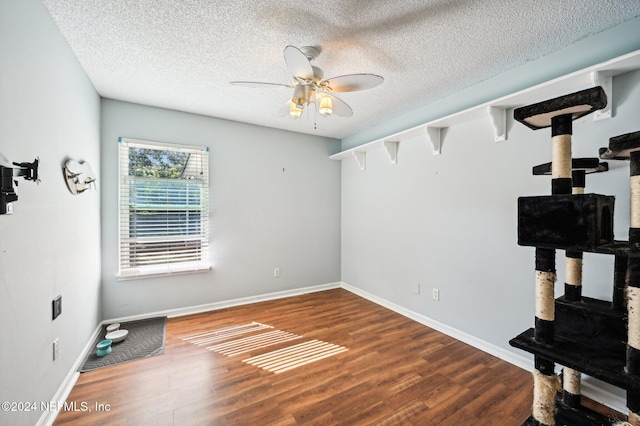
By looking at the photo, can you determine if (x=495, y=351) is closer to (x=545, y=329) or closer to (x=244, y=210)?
(x=545, y=329)

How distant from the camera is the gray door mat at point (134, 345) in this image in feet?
7.36

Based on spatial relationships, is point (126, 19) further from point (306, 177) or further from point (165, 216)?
point (306, 177)

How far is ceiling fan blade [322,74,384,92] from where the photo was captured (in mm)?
1718

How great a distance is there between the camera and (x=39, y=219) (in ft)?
5.09

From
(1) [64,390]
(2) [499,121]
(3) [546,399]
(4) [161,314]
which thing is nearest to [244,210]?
(4) [161,314]

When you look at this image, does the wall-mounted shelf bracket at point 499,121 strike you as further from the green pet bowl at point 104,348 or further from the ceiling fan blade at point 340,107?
the green pet bowl at point 104,348

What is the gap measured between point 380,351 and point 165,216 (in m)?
2.85

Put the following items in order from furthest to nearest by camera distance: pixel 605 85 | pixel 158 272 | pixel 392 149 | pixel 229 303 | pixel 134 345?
pixel 229 303
pixel 392 149
pixel 158 272
pixel 134 345
pixel 605 85

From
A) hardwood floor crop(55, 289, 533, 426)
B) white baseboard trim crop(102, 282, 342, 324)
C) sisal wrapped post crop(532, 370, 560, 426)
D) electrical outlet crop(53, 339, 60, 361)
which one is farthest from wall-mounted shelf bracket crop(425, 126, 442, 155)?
electrical outlet crop(53, 339, 60, 361)

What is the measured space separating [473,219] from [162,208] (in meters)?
3.45

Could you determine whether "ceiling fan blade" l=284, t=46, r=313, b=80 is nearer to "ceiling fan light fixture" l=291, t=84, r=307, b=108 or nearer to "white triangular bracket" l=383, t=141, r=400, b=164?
"ceiling fan light fixture" l=291, t=84, r=307, b=108

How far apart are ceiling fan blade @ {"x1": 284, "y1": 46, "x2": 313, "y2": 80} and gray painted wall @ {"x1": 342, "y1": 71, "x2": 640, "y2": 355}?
1.73 meters

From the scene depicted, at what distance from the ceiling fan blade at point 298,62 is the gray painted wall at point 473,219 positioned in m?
1.73

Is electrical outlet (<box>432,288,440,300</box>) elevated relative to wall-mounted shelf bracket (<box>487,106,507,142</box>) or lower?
lower
